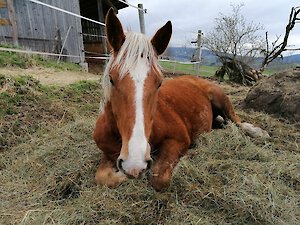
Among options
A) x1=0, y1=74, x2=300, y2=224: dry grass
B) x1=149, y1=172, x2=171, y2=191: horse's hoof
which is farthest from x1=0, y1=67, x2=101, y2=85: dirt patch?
x1=149, y1=172, x2=171, y2=191: horse's hoof

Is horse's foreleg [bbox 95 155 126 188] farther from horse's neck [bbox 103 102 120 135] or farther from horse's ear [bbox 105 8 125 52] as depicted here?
horse's ear [bbox 105 8 125 52]

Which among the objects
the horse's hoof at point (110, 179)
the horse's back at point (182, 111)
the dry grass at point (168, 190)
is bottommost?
the dry grass at point (168, 190)

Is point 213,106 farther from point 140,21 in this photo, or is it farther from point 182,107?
point 140,21

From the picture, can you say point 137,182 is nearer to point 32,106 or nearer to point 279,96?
point 32,106

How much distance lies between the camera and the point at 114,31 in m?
2.24

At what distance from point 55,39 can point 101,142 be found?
885 cm

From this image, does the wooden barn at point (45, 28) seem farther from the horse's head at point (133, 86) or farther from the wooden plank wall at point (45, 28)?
the horse's head at point (133, 86)

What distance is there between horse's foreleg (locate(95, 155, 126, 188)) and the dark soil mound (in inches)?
125

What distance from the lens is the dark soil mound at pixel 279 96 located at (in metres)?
4.68

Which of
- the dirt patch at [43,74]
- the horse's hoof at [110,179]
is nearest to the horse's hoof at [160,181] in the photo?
the horse's hoof at [110,179]

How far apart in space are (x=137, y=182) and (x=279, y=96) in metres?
3.52

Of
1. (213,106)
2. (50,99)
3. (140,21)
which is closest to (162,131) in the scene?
(213,106)

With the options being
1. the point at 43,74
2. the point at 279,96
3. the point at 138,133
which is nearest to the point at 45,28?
the point at 43,74

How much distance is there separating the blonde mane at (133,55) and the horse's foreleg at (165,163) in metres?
0.77
